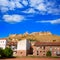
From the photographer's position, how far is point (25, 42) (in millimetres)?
71625

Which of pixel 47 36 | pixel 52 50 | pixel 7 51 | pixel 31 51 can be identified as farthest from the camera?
pixel 47 36

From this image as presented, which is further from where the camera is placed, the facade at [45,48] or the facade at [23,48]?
the facade at [23,48]

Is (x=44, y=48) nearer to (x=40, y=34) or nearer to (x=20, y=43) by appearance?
(x=20, y=43)

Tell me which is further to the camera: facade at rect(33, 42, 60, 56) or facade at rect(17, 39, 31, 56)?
facade at rect(17, 39, 31, 56)

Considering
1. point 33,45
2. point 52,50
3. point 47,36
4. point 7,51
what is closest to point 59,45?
point 52,50

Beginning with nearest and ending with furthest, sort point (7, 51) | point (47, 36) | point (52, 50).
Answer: point (7, 51)
point (52, 50)
point (47, 36)

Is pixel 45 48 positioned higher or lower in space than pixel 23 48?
lower

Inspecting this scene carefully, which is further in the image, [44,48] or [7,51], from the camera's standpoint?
[44,48]

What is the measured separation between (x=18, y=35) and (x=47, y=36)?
87.2 ft

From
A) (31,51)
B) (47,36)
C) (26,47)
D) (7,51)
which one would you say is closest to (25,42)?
(26,47)

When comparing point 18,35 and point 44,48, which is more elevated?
point 18,35

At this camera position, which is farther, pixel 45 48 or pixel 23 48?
pixel 23 48

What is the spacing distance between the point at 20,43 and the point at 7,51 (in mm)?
14366

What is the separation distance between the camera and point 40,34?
161 meters
